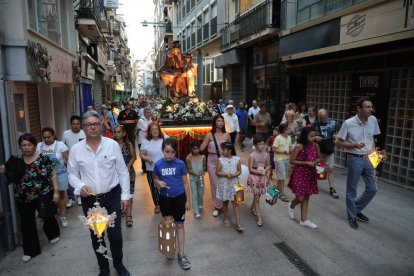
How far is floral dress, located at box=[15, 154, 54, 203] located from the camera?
396 centimetres

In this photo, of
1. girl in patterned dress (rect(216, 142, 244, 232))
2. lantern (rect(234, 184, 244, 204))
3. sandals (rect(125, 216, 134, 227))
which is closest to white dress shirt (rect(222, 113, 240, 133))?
girl in patterned dress (rect(216, 142, 244, 232))

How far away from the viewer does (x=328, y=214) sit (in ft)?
18.0

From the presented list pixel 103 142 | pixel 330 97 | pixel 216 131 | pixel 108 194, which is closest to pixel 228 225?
pixel 216 131

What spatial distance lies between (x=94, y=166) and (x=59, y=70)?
6634 mm

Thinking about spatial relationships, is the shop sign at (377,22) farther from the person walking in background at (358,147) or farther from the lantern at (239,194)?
the lantern at (239,194)

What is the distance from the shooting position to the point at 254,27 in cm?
1314

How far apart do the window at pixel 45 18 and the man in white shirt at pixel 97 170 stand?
4.88 meters

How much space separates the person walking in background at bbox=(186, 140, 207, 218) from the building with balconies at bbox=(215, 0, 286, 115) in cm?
771

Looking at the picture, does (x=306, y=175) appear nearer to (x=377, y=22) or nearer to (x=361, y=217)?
(x=361, y=217)

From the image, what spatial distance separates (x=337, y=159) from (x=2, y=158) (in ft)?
26.8

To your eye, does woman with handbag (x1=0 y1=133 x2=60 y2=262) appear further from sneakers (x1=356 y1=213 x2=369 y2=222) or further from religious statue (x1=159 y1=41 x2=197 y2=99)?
religious statue (x1=159 y1=41 x2=197 y2=99)

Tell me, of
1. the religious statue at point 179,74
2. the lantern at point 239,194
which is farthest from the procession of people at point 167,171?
the religious statue at point 179,74

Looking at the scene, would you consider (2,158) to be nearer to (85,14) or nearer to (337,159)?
(337,159)

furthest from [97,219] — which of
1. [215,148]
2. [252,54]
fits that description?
[252,54]
